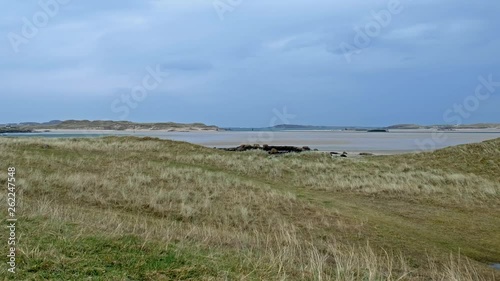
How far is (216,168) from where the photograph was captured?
26.5m

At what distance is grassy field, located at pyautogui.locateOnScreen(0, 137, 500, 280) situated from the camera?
6.53m

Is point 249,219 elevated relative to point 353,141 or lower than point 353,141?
lower

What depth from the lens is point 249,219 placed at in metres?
14.1

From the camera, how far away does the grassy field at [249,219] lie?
21.4 ft

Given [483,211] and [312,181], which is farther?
[312,181]

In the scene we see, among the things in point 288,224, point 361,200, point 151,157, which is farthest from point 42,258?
point 151,157

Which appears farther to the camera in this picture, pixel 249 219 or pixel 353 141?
pixel 353 141

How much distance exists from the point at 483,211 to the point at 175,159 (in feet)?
60.9

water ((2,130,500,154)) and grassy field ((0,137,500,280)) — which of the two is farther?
water ((2,130,500,154))

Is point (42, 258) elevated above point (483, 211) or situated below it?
above

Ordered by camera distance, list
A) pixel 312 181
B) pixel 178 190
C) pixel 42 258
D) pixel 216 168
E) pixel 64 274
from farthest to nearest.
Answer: pixel 216 168, pixel 312 181, pixel 178 190, pixel 42 258, pixel 64 274

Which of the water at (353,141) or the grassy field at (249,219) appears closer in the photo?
the grassy field at (249,219)

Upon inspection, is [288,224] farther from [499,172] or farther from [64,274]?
[499,172]

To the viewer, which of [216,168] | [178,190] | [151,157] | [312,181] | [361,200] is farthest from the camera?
[151,157]
